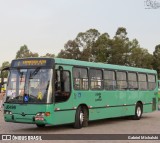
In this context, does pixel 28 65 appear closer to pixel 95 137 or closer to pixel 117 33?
pixel 95 137

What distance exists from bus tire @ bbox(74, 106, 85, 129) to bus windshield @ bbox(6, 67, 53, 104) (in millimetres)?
1899

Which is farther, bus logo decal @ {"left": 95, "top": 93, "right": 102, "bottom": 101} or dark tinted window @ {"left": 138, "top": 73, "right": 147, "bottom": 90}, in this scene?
dark tinted window @ {"left": 138, "top": 73, "right": 147, "bottom": 90}

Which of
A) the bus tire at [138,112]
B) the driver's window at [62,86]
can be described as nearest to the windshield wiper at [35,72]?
the driver's window at [62,86]

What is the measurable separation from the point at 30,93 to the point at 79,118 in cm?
247

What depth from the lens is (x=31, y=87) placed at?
627 inches

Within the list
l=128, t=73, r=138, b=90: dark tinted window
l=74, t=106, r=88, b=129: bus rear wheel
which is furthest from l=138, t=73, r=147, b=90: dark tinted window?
l=74, t=106, r=88, b=129: bus rear wheel

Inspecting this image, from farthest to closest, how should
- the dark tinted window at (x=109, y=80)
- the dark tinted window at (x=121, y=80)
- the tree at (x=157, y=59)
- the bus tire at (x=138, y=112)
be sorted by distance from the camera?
the tree at (x=157, y=59) < the bus tire at (x=138, y=112) < the dark tinted window at (x=121, y=80) < the dark tinted window at (x=109, y=80)

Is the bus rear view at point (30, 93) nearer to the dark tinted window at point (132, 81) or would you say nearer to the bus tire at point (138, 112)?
the dark tinted window at point (132, 81)

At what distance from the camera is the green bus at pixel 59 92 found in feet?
51.6

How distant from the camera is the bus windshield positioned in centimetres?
1574

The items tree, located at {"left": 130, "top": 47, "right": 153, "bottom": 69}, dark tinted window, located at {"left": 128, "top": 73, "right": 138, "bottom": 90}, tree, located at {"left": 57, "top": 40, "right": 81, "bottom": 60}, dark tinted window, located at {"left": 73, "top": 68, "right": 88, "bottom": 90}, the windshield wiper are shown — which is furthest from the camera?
tree, located at {"left": 57, "top": 40, "right": 81, "bottom": 60}

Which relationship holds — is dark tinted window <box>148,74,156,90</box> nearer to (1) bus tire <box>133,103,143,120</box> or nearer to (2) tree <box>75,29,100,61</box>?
(1) bus tire <box>133,103,143,120</box>

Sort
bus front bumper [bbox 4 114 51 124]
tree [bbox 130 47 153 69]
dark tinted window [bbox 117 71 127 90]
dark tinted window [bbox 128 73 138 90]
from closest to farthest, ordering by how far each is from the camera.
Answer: bus front bumper [bbox 4 114 51 124] → dark tinted window [bbox 117 71 127 90] → dark tinted window [bbox 128 73 138 90] → tree [bbox 130 47 153 69]

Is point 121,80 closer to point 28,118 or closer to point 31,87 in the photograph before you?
point 31,87
